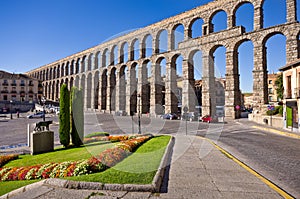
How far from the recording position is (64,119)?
12383 millimetres

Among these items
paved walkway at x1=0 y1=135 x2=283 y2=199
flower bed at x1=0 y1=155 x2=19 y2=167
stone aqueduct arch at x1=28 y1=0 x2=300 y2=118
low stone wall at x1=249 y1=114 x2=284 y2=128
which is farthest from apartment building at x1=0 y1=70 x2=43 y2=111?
paved walkway at x1=0 y1=135 x2=283 y2=199

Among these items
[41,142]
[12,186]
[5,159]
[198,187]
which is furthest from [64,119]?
[198,187]

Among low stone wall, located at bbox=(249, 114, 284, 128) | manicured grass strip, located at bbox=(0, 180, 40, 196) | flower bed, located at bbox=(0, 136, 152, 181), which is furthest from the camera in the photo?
low stone wall, located at bbox=(249, 114, 284, 128)

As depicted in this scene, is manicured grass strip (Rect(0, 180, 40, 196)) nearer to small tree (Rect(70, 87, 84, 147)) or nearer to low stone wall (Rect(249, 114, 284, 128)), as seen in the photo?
small tree (Rect(70, 87, 84, 147))

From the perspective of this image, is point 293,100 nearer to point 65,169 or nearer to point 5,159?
point 65,169

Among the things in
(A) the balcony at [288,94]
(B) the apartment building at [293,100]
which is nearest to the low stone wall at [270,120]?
(B) the apartment building at [293,100]

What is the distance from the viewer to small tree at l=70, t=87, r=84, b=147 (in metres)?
12.5

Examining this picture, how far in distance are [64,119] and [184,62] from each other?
100ft

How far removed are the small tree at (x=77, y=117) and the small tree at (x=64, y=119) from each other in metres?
0.29

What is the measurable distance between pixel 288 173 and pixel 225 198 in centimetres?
360

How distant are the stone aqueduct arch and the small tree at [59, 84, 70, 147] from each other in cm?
2122

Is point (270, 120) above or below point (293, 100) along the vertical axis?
below

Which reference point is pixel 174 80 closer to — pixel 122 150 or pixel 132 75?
pixel 132 75

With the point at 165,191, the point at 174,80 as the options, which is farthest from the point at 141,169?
the point at 174,80
